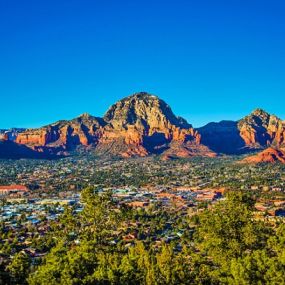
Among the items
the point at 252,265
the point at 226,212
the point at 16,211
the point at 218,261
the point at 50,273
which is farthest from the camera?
the point at 16,211

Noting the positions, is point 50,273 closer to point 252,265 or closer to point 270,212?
point 252,265

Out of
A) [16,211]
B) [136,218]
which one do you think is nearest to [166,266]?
[136,218]

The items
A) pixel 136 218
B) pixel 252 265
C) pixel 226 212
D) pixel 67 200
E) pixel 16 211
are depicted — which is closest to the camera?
pixel 252 265

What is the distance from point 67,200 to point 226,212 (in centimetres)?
11662

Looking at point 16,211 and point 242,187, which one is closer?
point 16,211

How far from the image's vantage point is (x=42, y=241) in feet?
A: 312

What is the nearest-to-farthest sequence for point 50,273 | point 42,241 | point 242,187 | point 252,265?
point 50,273 < point 252,265 < point 42,241 < point 242,187

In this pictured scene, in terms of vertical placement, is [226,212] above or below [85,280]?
above

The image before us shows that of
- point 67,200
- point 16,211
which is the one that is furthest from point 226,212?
point 67,200

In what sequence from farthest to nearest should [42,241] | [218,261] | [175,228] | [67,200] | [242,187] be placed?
1. [242,187]
2. [67,200]
3. [175,228]
4. [42,241]
5. [218,261]

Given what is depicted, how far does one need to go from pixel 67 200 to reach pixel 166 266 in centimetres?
12462

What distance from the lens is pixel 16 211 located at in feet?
477

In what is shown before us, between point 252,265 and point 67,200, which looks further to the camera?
point 67,200

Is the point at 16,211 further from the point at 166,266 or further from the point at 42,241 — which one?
the point at 166,266
